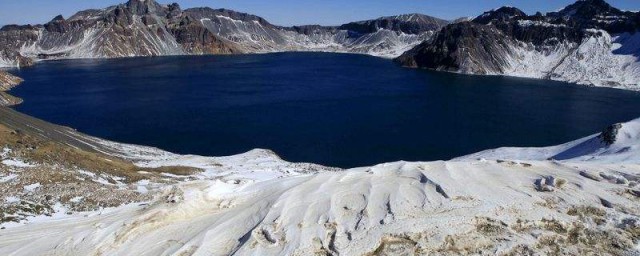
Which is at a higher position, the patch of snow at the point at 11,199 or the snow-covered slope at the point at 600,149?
the patch of snow at the point at 11,199

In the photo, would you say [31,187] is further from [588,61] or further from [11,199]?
[588,61]

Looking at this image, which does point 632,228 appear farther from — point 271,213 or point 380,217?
point 271,213

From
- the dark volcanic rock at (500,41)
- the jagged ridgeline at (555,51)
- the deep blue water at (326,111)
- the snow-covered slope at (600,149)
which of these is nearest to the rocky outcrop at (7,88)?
the deep blue water at (326,111)

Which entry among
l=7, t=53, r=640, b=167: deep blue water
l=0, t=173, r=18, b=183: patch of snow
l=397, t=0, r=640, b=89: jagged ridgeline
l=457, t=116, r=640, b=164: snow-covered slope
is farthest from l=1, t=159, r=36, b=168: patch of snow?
l=397, t=0, r=640, b=89: jagged ridgeline

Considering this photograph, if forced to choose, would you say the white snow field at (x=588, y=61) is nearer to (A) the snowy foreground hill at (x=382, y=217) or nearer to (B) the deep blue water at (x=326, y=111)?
(B) the deep blue water at (x=326, y=111)

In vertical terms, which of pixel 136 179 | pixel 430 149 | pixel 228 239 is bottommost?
pixel 430 149

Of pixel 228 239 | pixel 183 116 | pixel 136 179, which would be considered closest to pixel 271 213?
pixel 228 239

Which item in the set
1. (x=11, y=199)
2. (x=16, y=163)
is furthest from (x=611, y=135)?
(x=16, y=163)
